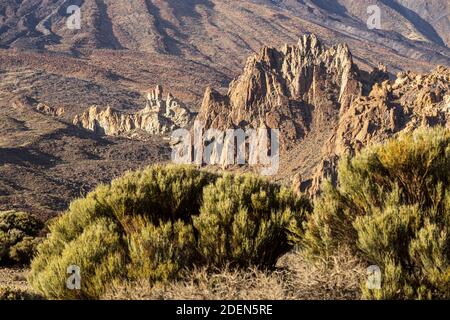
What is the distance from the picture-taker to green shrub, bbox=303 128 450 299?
7.24 m

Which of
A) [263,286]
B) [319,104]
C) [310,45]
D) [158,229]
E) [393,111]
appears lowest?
[319,104]

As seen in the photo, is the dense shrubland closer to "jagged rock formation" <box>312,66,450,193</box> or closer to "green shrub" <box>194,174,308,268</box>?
"green shrub" <box>194,174,308,268</box>

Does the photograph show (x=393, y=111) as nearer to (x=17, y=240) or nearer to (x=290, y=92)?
(x=290, y=92)

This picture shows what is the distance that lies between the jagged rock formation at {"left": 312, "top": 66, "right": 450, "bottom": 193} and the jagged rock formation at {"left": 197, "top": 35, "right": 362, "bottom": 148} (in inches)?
421

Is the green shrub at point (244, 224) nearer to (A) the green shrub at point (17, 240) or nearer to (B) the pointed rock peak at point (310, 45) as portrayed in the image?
(A) the green shrub at point (17, 240)

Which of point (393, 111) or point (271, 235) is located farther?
point (393, 111)

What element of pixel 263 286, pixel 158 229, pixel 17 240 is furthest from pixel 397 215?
pixel 17 240

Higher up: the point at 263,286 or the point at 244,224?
the point at 244,224

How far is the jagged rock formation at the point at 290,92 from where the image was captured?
8306 cm

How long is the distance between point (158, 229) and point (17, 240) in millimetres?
11359

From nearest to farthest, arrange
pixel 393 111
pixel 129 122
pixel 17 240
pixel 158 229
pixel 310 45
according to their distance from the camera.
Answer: pixel 158 229
pixel 17 240
pixel 393 111
pixel 310 45
pixel 129 122

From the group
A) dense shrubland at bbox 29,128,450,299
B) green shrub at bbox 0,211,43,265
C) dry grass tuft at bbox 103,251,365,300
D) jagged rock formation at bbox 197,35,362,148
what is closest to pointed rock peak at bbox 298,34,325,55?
jagged rock formation at bbox 197,35,362,148

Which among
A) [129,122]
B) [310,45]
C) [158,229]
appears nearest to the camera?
[158,229]

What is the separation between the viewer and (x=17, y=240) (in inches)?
742
